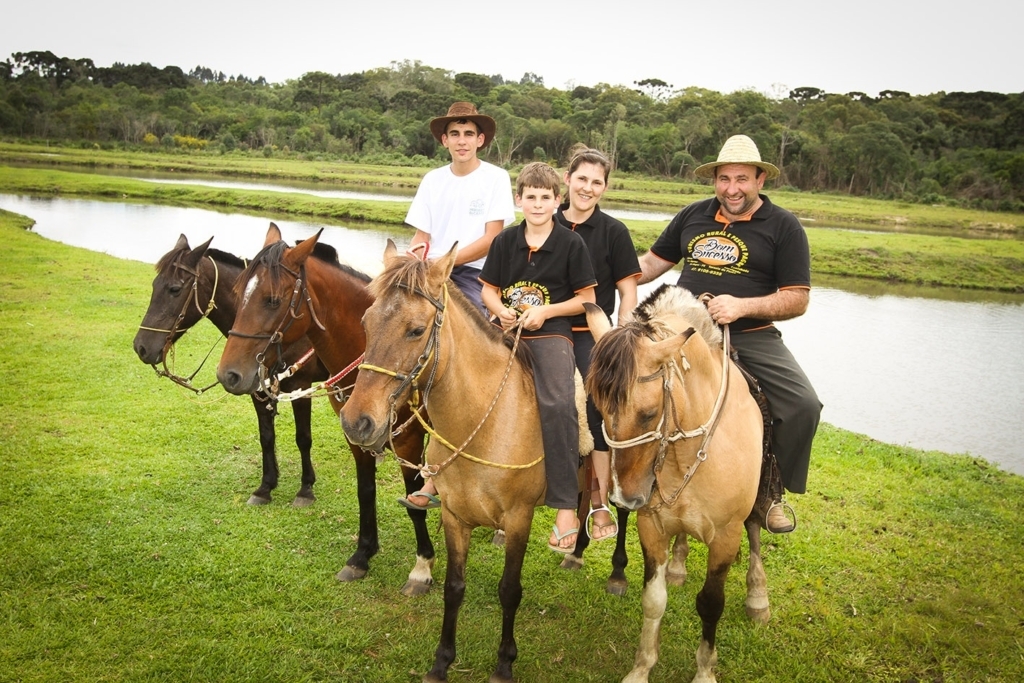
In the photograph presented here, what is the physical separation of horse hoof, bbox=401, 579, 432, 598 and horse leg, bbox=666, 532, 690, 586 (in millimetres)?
2139

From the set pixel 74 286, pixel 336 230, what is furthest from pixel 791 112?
pixel 74 286

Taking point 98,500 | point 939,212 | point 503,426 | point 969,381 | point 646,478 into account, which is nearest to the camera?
point 646,478

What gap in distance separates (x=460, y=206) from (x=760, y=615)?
4258 millimetres

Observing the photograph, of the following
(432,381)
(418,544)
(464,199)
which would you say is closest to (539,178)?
(464,199)

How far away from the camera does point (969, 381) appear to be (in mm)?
14336

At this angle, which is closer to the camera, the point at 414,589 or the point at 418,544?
the point at 414,589

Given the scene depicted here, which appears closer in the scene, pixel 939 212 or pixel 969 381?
pixel 969 381

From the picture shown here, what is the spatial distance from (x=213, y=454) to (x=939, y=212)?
62.5 m

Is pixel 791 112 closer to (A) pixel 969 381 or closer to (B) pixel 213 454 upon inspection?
(A) pixel 969 381

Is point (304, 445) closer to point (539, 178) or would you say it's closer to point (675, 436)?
point (539, 178)

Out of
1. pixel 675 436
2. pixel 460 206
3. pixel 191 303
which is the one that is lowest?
pixel 675 436

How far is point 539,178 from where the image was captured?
4105 millimetres

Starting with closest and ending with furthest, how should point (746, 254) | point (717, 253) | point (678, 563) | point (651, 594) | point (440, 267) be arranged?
point (440, 267)
point (651, 594)
point (746, 254)
point (717, 253)
point (678, 563)

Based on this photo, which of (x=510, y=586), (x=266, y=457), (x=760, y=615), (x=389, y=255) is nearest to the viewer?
(x=389, y=255)
